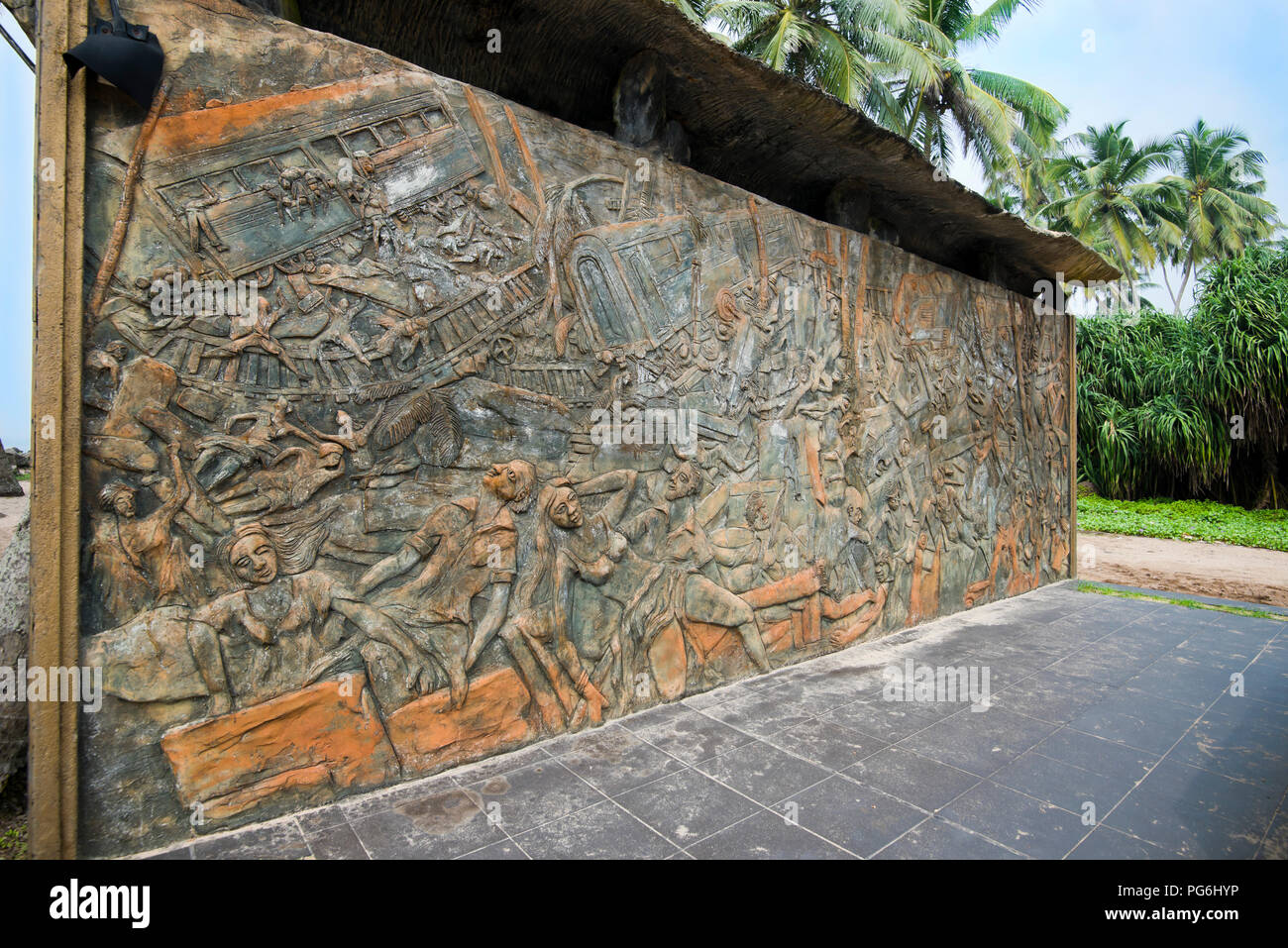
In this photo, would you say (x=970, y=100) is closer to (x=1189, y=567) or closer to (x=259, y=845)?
(x=1189, y=567)

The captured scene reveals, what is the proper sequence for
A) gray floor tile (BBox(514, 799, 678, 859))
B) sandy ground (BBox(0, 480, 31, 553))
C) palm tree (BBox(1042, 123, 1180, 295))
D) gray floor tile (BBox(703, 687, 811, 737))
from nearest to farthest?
1. gray floor tile (BBox(514, 799, 678, 859))
2. gray floor tile (BBox(703, 687, 811, 737))
3. sandy ground (BBox(0, 480, 31, 553))
4. palm tree (BBox(1042, 123, 1180, 295))

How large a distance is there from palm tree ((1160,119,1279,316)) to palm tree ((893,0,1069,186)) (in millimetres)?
17170

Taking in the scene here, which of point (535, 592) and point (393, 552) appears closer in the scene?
point (393, 552)

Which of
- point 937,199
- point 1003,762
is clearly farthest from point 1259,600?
point 1003,762

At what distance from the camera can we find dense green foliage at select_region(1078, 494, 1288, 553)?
12312 millimetres

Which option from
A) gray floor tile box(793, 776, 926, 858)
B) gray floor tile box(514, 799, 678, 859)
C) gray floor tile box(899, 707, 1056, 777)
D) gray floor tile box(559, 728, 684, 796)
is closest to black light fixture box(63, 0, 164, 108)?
gray floor tile box(514, 799, 678, 859)

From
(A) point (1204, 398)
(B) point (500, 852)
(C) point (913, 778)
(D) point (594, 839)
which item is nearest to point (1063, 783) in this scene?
(C) point (913, 778)

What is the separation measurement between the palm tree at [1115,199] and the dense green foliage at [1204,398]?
38.3 feet

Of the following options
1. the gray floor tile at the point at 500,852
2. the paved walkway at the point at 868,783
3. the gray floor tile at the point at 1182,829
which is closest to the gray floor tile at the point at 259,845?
the paved walkway at the point at 868,783

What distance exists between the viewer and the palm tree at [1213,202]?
1137 inches

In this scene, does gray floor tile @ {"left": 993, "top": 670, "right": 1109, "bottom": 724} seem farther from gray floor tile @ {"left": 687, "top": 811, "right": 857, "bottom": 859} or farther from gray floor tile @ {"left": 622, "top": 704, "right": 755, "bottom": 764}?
gray floor tile @ {"left": 687, "top": 811, "right": 857, "bottom": 859}

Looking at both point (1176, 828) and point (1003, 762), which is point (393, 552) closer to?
point (1003, 762)

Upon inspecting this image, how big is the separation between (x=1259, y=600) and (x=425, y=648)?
30.9ft

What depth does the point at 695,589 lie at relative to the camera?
4.43 m
